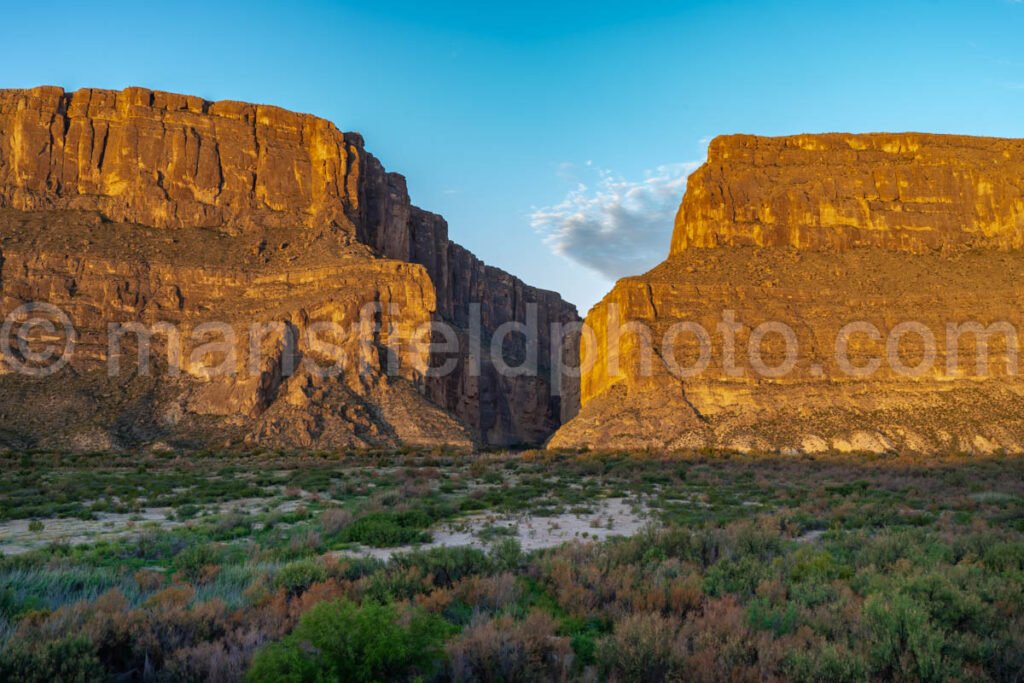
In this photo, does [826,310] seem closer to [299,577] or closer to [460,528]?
[460,528]

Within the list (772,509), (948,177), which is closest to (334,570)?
(772,509)

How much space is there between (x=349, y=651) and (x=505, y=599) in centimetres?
271

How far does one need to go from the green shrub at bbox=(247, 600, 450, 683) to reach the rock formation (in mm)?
47477

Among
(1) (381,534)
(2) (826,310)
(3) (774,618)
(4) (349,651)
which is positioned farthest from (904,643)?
(2) (826,310)

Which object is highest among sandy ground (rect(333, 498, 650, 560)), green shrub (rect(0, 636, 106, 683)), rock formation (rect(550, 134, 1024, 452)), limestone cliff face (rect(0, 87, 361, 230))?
limestone cliff face (rect(0, 87, 361, 230))

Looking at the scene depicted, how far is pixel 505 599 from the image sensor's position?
8.17 metres

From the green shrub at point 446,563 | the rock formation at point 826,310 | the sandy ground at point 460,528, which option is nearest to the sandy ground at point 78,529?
the sandy ground at point 460,528

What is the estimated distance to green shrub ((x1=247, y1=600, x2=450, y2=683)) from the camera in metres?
5.56

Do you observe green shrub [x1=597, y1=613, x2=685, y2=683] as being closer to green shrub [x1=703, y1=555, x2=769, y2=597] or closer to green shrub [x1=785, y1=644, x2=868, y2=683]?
green shrub [x1=785, y1=644, x2=868, y2=683]

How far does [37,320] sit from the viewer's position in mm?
66750

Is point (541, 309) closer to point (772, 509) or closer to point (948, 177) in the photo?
point (948, 177)

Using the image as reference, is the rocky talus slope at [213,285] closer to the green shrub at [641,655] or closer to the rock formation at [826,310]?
the rock formation at [826,310]

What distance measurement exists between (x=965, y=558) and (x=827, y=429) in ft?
149

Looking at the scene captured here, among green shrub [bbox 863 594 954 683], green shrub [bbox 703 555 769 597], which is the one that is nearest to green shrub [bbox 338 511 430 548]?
green shrub [bbox 703 555 769 597]
